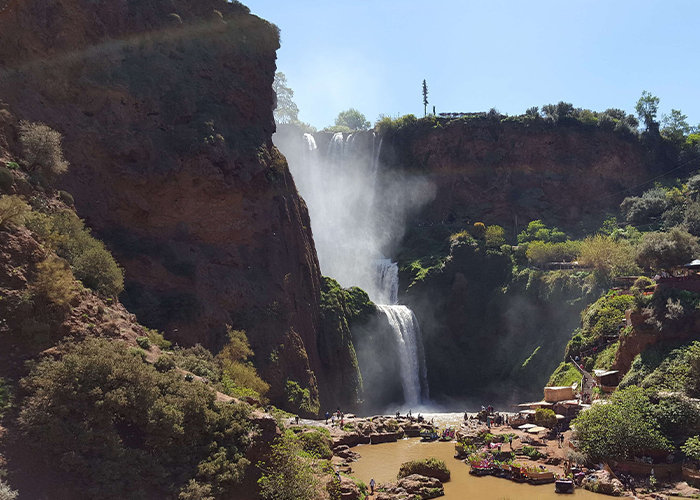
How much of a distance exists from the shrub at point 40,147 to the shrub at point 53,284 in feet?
22.1

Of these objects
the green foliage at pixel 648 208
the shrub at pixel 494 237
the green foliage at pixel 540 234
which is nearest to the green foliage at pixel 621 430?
the shrub at pixel 494 237

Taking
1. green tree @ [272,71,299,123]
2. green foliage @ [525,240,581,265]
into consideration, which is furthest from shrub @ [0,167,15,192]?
green tree @ [272,71,299,123]

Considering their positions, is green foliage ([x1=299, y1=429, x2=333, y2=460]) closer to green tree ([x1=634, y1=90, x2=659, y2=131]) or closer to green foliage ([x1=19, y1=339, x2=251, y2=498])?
green foliage ([x1=19, y1=339, x2=251, y2=498])

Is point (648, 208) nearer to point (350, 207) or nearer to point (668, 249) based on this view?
point (668, 249)

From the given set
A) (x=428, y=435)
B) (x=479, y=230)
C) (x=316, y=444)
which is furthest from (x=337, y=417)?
(x=479, y=230)

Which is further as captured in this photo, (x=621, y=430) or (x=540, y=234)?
(x=540, y=234)

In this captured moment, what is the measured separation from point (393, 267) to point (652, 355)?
1401 inches

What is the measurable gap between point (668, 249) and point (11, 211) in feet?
116

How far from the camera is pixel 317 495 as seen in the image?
2070 centimetres

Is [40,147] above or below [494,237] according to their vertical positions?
below

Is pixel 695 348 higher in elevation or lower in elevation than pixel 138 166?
lower

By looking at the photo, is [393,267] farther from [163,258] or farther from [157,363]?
[157,363]

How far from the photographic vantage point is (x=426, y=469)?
1044 inches

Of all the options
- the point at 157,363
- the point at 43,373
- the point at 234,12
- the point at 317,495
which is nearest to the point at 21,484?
the point at 43,373
